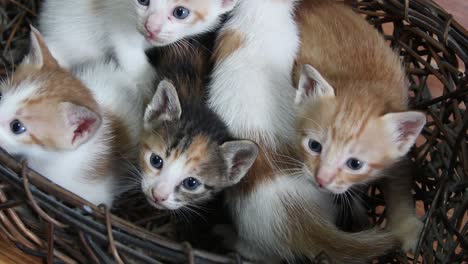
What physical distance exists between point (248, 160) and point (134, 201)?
436 mm

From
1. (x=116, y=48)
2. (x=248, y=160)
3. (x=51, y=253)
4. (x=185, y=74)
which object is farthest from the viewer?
(x=116, y=48)

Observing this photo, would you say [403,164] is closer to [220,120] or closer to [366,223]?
[366,223]

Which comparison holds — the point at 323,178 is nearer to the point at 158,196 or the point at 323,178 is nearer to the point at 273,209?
the point at 273,209

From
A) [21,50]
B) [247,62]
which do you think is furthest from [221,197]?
[21,50]

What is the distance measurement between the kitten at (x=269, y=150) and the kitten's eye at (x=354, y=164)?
111mm

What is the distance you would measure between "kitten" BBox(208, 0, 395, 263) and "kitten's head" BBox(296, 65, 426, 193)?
0.20 ft

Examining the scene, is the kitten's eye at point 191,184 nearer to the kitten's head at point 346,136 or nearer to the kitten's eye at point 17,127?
the kitten's head at point 346,136

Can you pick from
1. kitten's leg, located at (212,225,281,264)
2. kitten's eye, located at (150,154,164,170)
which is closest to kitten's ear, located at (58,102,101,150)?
kitten's eye, located at (150,154,164,170)

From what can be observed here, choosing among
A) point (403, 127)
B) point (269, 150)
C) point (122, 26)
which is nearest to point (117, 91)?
point (122, 26)

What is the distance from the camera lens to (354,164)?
1322 mm

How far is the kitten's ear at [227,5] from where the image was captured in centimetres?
152

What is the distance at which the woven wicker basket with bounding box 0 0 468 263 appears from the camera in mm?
1027

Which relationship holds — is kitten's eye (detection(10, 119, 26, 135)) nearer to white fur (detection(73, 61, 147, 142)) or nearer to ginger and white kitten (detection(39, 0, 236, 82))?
white fur (detection(73, 61, 147, 142))

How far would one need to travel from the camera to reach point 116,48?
5.16 ft
